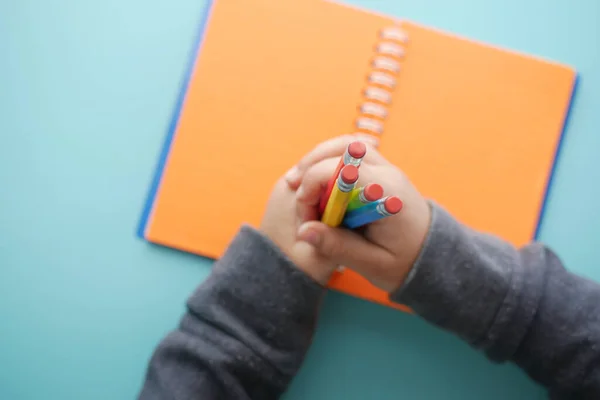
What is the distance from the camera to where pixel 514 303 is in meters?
0.38

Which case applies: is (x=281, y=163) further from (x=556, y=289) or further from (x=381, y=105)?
(x=556, y=289)

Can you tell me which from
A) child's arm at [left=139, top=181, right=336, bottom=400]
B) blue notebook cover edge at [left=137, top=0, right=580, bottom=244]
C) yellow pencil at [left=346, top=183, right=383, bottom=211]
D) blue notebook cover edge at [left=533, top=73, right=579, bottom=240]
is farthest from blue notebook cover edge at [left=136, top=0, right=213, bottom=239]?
blue notebook cover edge at [left=533, top=73, right=579, bottom=240]

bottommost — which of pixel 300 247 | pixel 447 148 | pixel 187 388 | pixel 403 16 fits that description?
pixel 187 388

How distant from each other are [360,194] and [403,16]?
0.87 ft

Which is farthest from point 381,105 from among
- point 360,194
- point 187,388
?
point 187,388

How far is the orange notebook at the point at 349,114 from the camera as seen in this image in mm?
461

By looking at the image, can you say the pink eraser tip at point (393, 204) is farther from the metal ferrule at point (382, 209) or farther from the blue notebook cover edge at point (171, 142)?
the blue notebook cover edge at point (171, 142)

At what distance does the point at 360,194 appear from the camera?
0.30 meters

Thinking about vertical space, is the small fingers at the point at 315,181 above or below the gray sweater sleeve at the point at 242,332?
above

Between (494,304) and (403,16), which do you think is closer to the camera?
(494,304)

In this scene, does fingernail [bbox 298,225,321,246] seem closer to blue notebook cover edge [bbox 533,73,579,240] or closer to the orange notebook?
the orange notebook

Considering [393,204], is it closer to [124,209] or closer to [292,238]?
[292,238]

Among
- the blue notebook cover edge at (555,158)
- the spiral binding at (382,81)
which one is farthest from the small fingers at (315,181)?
the blue notebook cover edge at (555,158)

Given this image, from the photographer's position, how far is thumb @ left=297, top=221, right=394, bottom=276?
36 cm
